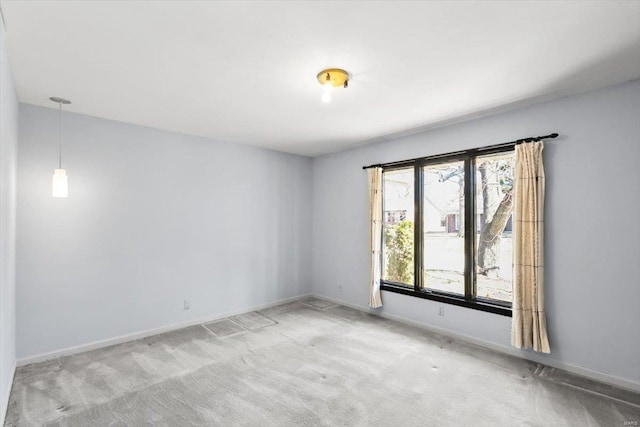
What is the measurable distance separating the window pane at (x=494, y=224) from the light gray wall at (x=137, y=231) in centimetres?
315

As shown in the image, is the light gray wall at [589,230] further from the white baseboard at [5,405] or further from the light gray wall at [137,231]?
the white baseboard at [5,405]

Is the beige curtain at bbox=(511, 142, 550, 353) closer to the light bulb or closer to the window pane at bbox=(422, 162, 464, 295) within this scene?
the window pane at bbox=(422, 162, 464, 295)

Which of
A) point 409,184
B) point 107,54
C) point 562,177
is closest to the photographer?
point 107,54

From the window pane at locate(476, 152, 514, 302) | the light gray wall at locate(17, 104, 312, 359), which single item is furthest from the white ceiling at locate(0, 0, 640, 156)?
the window pane at locate(476, 152, 514, 302)

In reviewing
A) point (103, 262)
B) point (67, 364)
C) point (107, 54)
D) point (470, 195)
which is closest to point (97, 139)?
point (103, 262)

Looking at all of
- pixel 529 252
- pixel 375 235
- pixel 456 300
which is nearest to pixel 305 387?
pixel 456 300

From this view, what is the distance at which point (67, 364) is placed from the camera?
315cm

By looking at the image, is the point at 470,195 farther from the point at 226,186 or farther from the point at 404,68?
the point at 226,186

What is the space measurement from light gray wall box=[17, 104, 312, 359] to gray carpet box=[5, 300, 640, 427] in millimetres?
492

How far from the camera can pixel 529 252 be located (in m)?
3.15

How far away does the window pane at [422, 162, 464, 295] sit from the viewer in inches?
155

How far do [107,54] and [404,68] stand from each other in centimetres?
229

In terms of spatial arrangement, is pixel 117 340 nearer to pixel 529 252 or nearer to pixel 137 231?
pixel 137 231

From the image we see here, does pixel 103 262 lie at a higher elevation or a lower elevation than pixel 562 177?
lower
